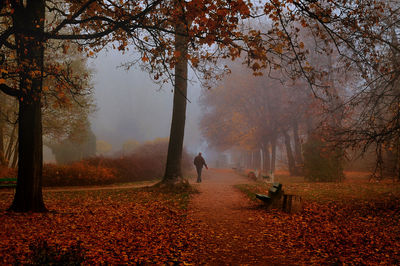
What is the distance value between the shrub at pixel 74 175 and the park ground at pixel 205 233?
7.18 m

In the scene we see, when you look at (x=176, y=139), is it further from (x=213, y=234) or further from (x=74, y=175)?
(x=74, y=175)

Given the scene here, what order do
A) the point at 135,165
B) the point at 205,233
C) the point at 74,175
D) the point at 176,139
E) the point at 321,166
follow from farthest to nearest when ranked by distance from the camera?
the point at 135,165 < the point at 321,166 < the point at 74,175 < the point at 176,139 < the point at 205,233

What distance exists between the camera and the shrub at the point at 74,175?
1642 cm

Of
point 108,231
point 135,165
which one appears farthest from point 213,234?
point 135,165

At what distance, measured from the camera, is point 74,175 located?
17016mm

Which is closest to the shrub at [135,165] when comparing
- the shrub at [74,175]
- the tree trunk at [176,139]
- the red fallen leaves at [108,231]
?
the shrub at [74,175]

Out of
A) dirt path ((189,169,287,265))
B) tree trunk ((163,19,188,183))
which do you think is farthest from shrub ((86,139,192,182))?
dirt path ((189,169,287,265))

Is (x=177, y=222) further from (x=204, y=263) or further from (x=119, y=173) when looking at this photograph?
(x=119, y=173)

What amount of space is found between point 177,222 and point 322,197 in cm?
624

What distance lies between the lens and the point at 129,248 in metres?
5.28

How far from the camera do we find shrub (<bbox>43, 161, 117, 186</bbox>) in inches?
647

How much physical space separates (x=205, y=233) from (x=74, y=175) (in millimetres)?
13080

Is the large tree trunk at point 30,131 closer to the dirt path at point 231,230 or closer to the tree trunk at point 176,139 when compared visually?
the dirt path at point 231,230

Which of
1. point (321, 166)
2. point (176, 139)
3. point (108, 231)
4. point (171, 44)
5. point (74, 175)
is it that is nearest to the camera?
point (108, 231)
